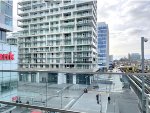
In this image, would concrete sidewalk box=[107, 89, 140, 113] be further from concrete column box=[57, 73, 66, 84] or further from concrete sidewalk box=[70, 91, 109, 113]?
concrete column box=[57, 73, 66, 84]

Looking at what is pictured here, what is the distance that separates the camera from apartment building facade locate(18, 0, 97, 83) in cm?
2586

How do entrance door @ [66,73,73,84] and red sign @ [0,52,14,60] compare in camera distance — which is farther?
red sign @ [0,52,14,60]

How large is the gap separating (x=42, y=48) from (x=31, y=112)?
88.8ft

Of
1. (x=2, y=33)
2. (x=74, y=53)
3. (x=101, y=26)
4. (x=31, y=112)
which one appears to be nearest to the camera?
(x=31, y=112)

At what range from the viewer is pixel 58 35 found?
2789 centimetres

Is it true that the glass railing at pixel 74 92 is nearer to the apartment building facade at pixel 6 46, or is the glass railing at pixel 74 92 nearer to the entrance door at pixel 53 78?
the entrance door at pixel 53 78

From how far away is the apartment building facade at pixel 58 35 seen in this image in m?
25.9

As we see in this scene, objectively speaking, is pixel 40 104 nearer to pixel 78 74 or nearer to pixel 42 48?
pixel 78 74

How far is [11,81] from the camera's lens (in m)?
2.61

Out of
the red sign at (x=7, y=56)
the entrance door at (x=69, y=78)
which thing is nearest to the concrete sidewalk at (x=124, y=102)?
the entrance door at (x=69, y=78)

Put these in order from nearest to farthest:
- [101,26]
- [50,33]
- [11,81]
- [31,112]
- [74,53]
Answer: [31,112], [11,81], [74,53], [50,33], [101,26]

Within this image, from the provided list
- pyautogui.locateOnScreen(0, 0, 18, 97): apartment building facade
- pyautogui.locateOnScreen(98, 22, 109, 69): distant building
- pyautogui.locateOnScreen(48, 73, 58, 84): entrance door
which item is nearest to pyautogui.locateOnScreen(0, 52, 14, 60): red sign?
pyautogui.locateOnScreen(0, 0, 18, 97): apartment building facade

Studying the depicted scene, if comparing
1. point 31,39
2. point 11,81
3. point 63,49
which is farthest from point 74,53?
point 11,81

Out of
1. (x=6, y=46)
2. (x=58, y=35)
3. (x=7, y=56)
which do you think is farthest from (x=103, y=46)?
(x=7, y=56)
